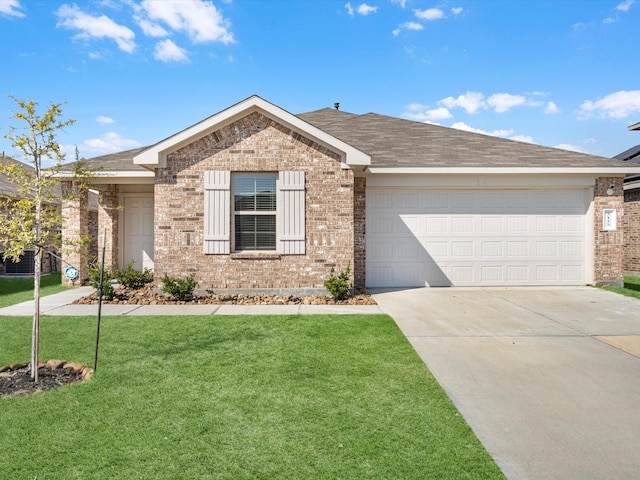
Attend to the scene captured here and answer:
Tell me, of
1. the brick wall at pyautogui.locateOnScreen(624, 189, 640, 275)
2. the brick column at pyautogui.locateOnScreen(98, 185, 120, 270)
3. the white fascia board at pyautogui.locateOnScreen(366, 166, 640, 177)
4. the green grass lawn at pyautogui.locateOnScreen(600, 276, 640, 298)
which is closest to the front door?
the brick column at pyautogui.locateOnScreen(98, 185, 120, 270)

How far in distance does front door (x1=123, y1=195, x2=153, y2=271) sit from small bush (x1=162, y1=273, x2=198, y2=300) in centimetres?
326

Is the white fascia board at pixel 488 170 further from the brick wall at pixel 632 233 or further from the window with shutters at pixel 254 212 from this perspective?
the brick wall at pixel 632 233

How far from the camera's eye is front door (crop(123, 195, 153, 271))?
10805mm

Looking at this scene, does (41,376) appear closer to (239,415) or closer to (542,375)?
(239,415)

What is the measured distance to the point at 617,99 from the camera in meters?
31.3

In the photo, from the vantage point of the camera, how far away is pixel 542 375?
414cm

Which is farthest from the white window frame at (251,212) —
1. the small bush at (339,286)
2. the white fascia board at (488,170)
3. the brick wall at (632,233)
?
the brick wall at (632,233)

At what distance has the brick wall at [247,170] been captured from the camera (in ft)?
27.4

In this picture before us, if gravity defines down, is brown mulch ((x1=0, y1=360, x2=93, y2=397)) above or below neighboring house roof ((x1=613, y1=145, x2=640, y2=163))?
below

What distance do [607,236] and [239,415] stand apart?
10.7 m

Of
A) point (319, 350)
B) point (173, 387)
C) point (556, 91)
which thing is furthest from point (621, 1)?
point (173, 387)

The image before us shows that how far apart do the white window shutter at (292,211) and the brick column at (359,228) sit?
→ 1723mm

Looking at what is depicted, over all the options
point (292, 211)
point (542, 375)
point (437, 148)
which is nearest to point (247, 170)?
point (292, 211)

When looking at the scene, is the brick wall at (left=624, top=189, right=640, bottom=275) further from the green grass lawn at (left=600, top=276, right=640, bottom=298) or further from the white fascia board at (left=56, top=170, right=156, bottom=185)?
the white fascia board at (left=56, top=170, right=156, bottom=185)
